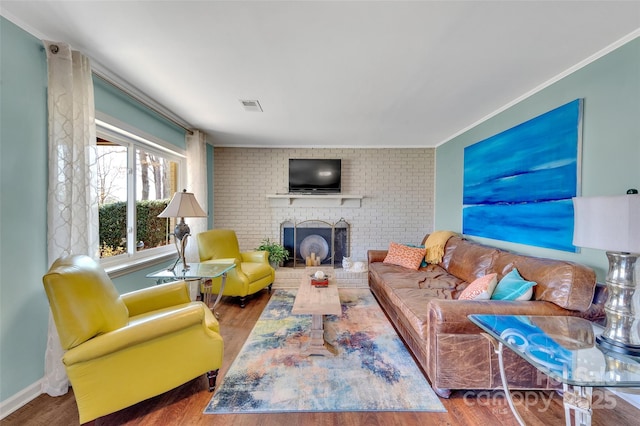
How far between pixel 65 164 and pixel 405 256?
365cm

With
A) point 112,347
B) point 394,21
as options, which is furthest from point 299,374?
point 394,21

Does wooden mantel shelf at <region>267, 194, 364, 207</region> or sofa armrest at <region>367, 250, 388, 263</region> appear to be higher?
wooden mantel shelf at <region>267, 194, 364, 207</region>

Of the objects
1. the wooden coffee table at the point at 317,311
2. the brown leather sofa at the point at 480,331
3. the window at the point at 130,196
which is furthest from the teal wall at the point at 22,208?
the brown leather sofa at the point at 480,331

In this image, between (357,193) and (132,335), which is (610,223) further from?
Answer: (357,193)

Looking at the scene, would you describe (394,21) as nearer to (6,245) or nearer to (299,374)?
(299,374)

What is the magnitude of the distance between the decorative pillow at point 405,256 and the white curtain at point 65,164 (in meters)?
3.37

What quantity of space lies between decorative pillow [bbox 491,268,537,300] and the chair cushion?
2648 mm

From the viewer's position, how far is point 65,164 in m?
1.80

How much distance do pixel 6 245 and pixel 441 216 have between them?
4.88 metres

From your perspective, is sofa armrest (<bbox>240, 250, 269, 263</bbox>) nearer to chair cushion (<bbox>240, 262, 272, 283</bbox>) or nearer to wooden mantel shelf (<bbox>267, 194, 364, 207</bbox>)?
chair cushion (<bbox>240, 262, 272, 283</bbox>)

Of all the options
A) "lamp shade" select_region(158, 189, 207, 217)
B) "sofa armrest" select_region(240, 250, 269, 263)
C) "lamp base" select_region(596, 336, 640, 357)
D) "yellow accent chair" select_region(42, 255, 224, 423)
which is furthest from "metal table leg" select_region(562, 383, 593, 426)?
"sofa armrest" select_region(240, 250, 269, 263)

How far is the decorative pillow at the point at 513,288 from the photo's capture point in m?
1.88

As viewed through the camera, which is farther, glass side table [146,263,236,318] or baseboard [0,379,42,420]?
glass side table [146,263,236,318]

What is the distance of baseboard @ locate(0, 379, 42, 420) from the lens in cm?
153
